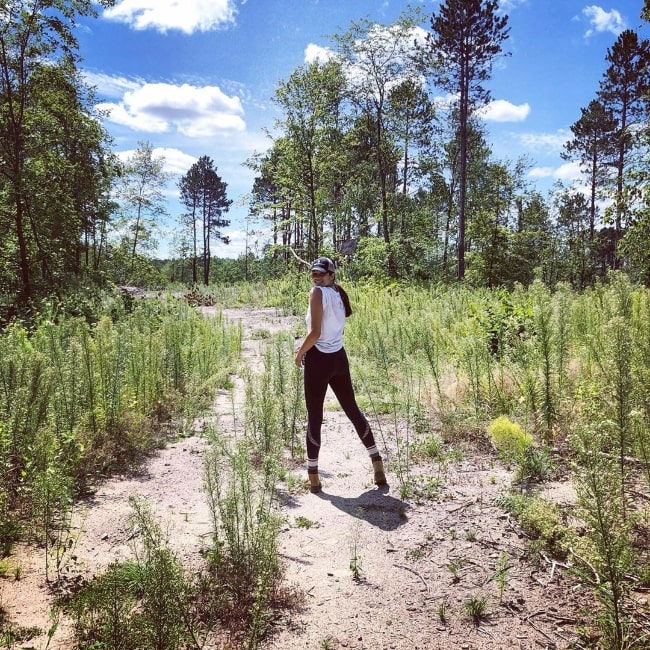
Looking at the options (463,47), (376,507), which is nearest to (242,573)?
(376,507)

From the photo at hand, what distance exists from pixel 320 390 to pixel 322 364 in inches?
10.0

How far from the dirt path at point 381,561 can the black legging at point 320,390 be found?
1.64 ft

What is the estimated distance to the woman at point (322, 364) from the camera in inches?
182

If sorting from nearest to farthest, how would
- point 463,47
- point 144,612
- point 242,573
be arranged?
point 144,612 < point 242,573 < point 463,47

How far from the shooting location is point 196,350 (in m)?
7.76

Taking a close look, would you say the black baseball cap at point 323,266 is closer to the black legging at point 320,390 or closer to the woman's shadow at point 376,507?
the black legging at point 320,390

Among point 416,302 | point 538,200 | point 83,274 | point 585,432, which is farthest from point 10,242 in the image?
point 538,200

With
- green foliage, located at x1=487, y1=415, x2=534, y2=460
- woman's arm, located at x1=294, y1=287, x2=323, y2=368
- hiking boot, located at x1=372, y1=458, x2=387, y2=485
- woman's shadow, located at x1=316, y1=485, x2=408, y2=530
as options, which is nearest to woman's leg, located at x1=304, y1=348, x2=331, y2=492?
woman's arm, located at x1=294, y1=287, x2=323, y2=368

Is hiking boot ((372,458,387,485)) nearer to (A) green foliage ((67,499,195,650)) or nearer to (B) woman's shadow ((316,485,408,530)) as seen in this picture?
(B) woman's shadow ((316,485,408,530))

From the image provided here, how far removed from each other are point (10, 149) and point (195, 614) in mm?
14476

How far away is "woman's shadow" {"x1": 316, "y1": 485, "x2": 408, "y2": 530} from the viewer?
394 centimetres

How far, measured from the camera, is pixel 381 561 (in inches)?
132

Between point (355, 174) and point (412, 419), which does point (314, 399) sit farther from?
point (355, 174)

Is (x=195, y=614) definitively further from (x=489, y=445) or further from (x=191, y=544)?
(x=489, y=445)
